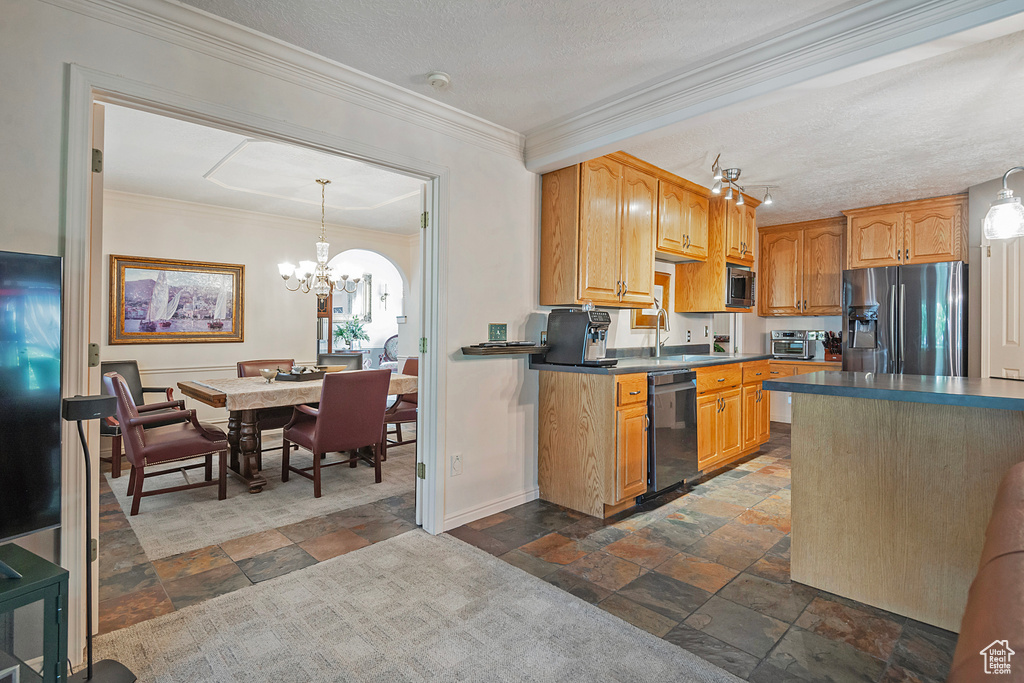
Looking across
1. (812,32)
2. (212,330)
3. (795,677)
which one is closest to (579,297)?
(812,32)

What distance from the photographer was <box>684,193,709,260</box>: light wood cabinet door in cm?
420

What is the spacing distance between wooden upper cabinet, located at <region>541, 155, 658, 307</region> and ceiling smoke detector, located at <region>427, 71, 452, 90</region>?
1.02m

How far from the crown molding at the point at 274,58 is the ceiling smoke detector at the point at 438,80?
0.19 meters

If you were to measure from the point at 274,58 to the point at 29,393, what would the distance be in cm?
160

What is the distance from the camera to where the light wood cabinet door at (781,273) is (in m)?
5.70

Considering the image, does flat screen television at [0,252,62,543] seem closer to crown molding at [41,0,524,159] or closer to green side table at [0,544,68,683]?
green side table at [0,544,68,683]

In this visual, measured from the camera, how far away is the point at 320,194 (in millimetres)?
4867

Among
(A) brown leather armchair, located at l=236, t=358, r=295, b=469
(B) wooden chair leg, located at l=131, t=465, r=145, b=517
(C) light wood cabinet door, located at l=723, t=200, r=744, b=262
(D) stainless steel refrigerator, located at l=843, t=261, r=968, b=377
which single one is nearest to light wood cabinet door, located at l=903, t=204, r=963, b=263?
(D) stainless steel refrigerator, located at l=843, t=261, r=968, b=377

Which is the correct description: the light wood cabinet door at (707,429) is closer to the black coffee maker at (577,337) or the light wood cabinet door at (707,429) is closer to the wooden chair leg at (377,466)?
the black coffee maker at (577,337)

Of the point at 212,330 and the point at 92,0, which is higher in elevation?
the point at 92,0

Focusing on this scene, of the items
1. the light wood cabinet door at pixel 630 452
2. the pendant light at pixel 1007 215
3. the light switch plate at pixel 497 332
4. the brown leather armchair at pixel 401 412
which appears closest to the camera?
the pendant light at pixel 1007 215

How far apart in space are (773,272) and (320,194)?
5016mm

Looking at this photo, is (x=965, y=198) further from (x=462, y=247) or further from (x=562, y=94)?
(x=462, y=247)

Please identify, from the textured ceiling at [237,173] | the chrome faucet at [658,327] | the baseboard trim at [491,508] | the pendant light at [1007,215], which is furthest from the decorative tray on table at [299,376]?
the pendant light at [1007,215]
